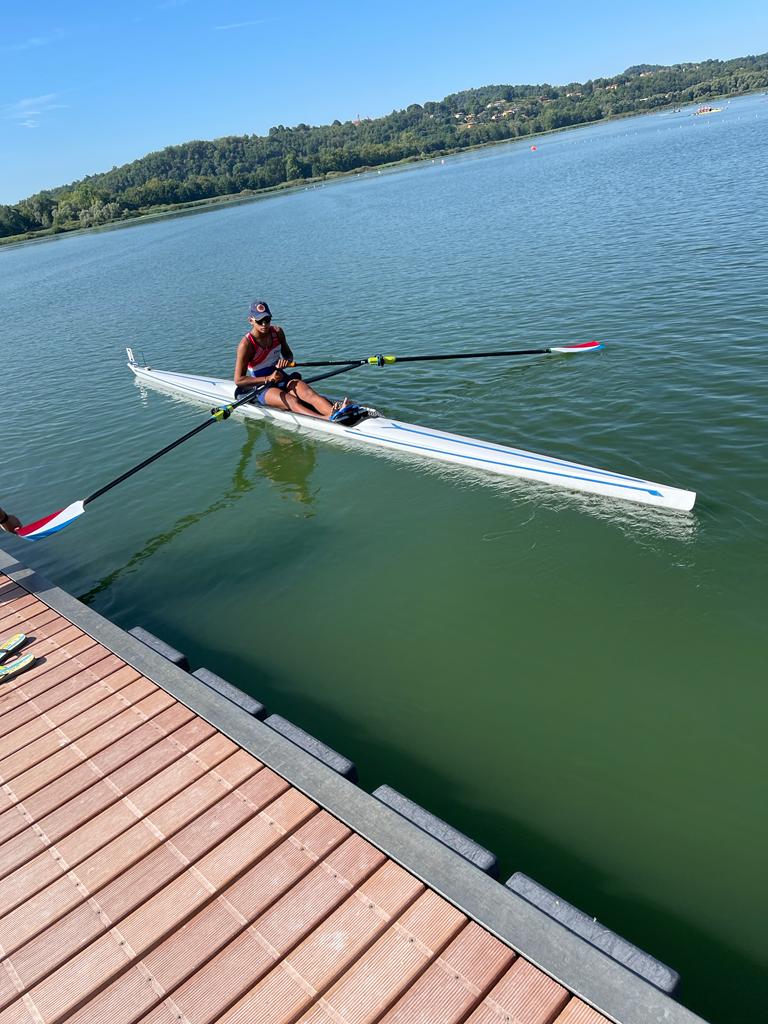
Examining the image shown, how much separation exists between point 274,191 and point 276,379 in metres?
123

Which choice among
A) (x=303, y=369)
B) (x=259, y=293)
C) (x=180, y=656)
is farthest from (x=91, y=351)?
(x=180, y=656)

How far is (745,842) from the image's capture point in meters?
4.47

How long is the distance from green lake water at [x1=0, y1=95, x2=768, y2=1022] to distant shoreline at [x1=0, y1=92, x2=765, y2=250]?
93.8m

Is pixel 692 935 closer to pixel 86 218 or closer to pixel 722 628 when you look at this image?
pixel 722 628

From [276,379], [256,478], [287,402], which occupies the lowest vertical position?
[256,478]

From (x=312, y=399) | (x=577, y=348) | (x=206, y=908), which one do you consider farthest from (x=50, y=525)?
(x=577, y=348)

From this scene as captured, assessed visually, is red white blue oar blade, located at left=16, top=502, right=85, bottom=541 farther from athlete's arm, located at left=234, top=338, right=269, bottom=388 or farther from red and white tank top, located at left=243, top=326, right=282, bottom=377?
red and white tank top, located at left=243, top=326, right=282, bottom=377

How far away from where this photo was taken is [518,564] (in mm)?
7809

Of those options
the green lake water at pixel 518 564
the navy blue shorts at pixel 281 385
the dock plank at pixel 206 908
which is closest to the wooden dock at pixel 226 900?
the dock plank at pixel 206 908

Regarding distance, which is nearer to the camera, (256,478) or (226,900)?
(226,900)

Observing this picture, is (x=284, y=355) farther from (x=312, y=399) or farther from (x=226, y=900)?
(x=226, y=900)

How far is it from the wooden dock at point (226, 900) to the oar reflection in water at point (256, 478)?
460 cm

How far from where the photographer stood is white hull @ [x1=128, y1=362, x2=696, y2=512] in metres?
8.34

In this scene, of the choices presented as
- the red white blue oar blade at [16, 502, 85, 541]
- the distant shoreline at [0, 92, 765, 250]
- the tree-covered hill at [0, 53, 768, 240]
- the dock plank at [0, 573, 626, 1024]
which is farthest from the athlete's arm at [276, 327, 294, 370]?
the tree-covered hill at [0, 53, 768, 240]
